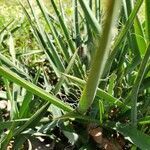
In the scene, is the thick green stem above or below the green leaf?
above

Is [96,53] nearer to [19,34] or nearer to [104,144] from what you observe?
[104,144]

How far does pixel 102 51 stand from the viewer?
2.09 ft

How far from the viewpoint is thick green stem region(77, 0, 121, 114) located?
1.60 feet

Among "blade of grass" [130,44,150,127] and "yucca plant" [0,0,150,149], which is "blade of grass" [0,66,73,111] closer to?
"yucca plant" [0,0,150,149]

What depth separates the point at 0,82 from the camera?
5.38ft

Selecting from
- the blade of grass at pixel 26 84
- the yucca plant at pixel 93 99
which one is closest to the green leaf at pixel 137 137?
the yucca plant at pixel 93 99

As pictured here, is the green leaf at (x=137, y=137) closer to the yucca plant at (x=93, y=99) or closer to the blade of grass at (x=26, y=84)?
the yucca plant at (x=93, y=99)

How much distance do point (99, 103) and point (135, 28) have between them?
23 centimetres

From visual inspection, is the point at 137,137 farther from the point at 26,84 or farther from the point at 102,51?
the point at 102,51

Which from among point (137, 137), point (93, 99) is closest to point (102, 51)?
point (93, 99)

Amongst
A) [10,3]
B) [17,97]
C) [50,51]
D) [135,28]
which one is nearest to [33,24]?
[50,51]

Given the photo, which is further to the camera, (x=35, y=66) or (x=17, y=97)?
(x=35, y=66)

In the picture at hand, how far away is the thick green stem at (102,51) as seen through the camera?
0.49 m

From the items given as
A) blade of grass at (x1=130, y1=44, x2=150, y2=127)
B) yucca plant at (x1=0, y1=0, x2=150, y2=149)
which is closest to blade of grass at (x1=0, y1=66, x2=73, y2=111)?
yucca plant at (x1=0, y1=0, x2=150, y2=149)
